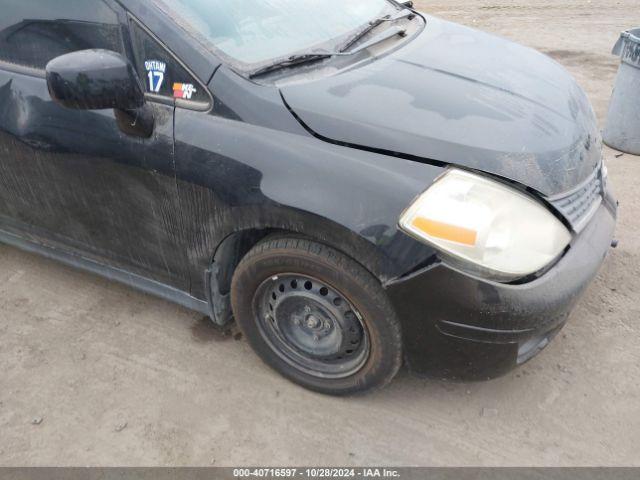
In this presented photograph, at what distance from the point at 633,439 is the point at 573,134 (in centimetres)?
121

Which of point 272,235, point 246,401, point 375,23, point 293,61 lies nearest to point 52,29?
point 293,61

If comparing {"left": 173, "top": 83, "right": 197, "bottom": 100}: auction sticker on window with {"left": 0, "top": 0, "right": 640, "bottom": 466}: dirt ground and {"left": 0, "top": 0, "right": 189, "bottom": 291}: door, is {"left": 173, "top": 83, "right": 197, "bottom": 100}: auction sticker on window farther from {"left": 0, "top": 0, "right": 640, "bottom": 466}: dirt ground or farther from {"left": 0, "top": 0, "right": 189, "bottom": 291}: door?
{"left": 0, "top": 0, "right": 640, "bottom": 466}: dirt ground

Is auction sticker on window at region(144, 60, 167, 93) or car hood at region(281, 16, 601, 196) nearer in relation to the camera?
car hood at region(281, 16, 601, 196)

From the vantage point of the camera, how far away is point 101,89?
177cm

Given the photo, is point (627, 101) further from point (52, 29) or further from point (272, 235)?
point (52, 29)

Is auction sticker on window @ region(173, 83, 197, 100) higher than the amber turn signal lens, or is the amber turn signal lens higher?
auction sticker on window @ region(173, 83, 197, 100)

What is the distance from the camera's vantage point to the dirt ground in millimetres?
2059

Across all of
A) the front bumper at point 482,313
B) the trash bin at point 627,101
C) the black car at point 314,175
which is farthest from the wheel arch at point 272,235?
the trash bin at point 627,101

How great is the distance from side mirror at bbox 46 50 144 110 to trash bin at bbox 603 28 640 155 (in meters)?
3.86

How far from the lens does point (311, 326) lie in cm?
216

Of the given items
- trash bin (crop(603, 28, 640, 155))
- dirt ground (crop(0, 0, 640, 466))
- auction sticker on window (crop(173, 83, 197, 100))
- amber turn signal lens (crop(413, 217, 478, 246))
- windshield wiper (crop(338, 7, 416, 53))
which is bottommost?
dirt ground (crop(0, 0, 640, 466))

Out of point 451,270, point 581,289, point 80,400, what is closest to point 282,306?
point 451,270

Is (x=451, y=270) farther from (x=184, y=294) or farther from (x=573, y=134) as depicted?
(x=184, y=294)

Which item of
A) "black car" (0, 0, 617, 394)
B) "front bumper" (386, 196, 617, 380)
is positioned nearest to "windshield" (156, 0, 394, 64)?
"black car" (0, 0, 617, 394)
